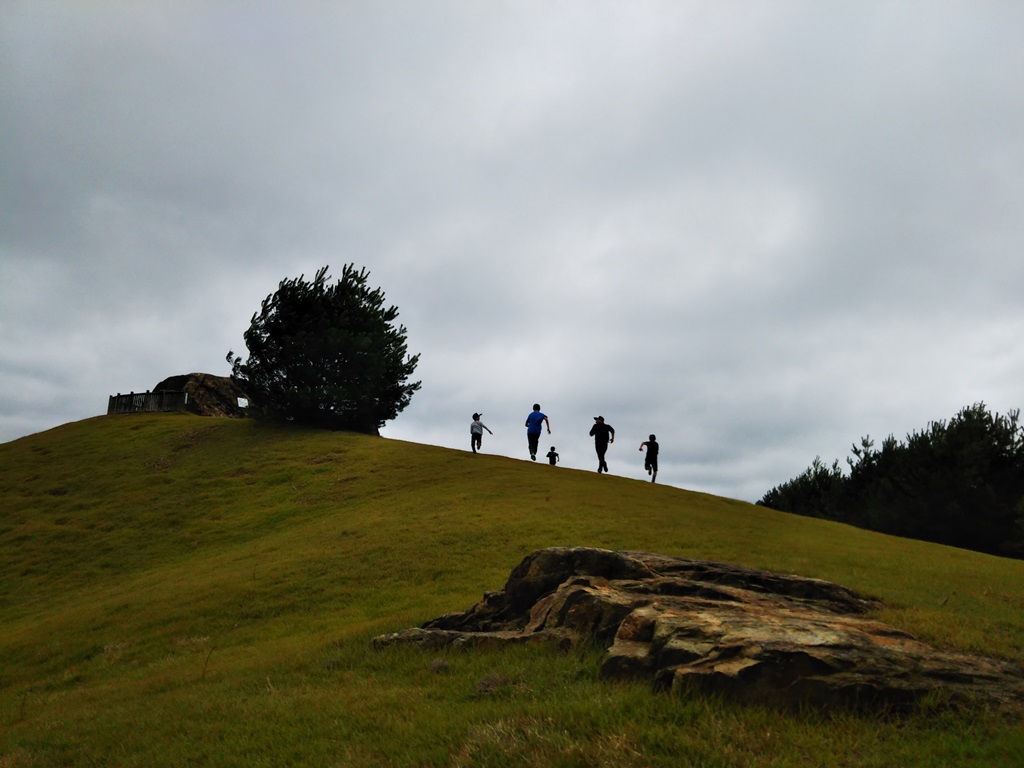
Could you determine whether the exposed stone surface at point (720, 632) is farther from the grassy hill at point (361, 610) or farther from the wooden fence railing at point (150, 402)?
the wooden fence railing at point (150, 402)

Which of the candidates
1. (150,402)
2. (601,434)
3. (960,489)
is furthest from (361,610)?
(150,402)

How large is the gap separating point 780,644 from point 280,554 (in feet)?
62.8

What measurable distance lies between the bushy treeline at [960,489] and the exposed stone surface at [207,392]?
5424 cm

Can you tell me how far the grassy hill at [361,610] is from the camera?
21.8ft

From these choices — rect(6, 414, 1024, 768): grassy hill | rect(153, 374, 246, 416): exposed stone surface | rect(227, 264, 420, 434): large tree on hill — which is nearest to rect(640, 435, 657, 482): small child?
rect(6, 414, 1024, 768): grassy hill

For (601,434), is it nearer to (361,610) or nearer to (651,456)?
(651,456)

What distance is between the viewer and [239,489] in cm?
3500

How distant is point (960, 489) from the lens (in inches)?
1742

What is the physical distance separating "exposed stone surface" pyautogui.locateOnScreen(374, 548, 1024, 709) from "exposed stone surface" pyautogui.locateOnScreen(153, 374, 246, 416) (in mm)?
53932

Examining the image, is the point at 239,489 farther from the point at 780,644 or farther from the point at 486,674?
the point at 780,644

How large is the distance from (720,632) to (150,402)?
61355mm

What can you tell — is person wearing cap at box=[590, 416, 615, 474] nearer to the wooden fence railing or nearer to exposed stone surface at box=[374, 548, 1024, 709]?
exposed stone surface at box=[374, 548, 1024, 709]

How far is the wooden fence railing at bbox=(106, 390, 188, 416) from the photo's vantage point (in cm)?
5838

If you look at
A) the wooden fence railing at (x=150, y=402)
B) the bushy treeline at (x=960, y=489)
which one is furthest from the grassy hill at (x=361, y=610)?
the bushy treeline at (x=960, y=489)
